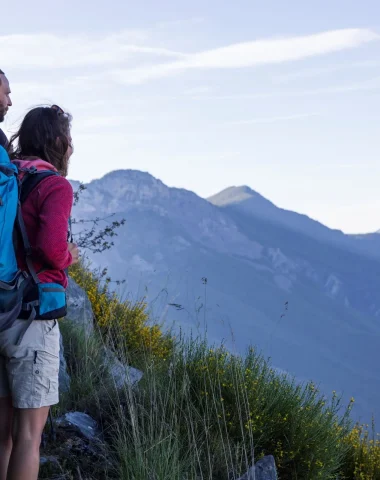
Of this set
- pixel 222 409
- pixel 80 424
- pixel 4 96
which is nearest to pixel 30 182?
pixel 4 96

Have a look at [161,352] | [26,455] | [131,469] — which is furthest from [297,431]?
[26,455]

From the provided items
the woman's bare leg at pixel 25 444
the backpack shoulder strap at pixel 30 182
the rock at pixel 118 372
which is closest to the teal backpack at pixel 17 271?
the backpack shoulder strap at pixel 30 182

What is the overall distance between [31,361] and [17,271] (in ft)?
1.07

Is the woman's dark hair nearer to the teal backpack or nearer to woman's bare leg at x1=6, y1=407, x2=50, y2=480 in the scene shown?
the teal backpack

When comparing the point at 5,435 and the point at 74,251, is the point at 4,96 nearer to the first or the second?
the point at 74,251

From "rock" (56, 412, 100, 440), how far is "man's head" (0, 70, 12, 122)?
2040 mm

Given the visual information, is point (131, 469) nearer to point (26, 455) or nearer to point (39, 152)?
point (26, 455)

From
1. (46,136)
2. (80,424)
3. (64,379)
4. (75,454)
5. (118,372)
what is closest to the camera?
(46,136)

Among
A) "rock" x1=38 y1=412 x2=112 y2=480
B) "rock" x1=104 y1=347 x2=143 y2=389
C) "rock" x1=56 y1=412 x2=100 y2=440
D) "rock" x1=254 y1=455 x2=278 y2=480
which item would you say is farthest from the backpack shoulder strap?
"rock" x1=104 y1=347 x2=143 y2=389

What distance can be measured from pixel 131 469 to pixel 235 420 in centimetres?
108

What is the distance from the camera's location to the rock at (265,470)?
3770 mm

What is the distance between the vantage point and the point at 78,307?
6254 millimetres

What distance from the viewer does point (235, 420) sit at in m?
4.33

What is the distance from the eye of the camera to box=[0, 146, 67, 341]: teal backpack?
7.80 feet
